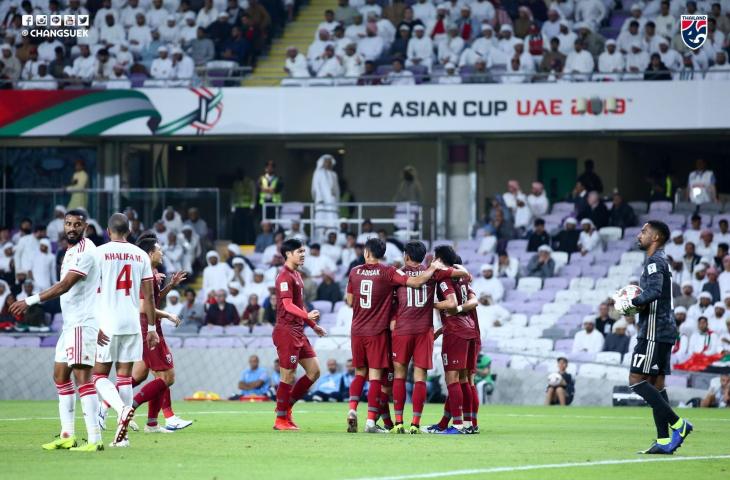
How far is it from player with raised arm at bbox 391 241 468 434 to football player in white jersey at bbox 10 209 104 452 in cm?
360

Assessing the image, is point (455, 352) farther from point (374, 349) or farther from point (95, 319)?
point (95, 319)

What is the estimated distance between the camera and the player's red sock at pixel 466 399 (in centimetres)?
1418

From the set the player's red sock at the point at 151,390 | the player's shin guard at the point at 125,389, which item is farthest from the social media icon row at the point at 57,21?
the player's shin guard at the point at 125,389

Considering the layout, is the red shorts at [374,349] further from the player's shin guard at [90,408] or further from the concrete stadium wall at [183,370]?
the concrete stadium wall at [183,370]

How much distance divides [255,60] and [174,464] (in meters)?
23.8

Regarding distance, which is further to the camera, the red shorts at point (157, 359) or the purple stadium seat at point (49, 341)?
the purple stadium seat at point (49, 341)

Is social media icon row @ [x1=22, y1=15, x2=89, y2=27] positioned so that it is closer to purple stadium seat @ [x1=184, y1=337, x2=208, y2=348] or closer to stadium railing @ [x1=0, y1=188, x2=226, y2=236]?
stadium railing @ [x1=0, y1=188, x2=226, y2=236]

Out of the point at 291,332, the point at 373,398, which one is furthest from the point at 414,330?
the point at 291,332

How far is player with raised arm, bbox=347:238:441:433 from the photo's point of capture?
13859mm

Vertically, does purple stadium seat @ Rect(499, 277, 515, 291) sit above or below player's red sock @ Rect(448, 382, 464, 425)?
above

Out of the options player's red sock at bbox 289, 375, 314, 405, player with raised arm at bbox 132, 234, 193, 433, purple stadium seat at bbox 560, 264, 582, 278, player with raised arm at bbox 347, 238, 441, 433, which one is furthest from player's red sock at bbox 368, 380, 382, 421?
purple stadium seat at bbox 560, 264, 582, 278

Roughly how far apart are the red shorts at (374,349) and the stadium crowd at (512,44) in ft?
51.0

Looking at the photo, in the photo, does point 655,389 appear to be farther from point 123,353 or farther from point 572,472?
point 123,353

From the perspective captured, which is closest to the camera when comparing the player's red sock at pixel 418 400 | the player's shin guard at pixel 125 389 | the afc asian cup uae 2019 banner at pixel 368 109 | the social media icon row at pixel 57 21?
the player's shin guard at pixel 125 389
